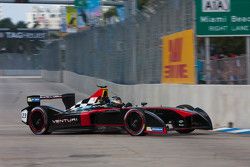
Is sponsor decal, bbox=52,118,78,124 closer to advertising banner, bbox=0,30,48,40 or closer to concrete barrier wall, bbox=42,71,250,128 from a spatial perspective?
concrete barrier wall, bbox=42,71,250,128

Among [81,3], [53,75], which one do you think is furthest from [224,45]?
[53,75]

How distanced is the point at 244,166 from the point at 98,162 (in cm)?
214

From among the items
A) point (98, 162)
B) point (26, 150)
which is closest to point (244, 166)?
point (98, 162)

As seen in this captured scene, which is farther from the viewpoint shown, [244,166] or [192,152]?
[192,152]

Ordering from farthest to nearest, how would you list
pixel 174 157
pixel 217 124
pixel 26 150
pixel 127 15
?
pixel 127 15
pixel 217 124
pixel 26 150
pixel 174 157

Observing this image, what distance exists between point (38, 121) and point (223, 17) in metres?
5.86

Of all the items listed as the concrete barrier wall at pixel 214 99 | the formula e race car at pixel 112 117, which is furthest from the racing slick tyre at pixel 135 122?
the concrete barrier wall at pixel 214 99

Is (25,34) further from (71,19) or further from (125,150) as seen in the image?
(125,150)

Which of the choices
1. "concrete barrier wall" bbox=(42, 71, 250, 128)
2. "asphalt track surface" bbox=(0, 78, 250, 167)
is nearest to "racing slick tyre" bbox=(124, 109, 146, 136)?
"asphalt track surface" bbox=(0, 78, 250, 167)

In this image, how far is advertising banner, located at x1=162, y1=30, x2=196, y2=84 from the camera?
56.6 feet

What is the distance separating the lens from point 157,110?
1378 centimetres

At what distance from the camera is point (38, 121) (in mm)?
15000

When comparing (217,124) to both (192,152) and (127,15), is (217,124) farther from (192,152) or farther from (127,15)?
(127,15)

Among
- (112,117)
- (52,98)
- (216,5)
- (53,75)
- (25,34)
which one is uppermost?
(25,34)
